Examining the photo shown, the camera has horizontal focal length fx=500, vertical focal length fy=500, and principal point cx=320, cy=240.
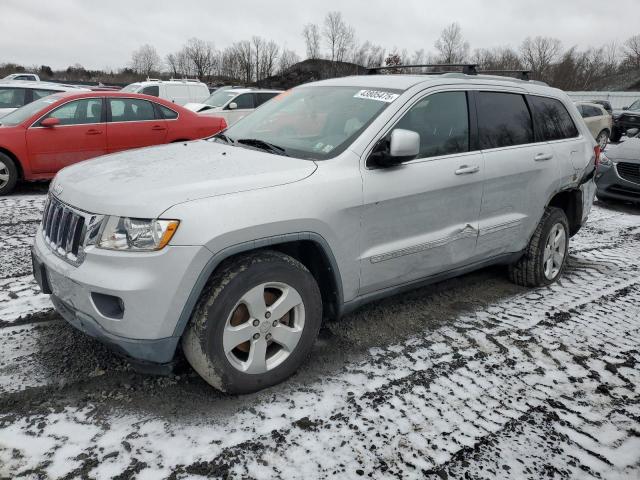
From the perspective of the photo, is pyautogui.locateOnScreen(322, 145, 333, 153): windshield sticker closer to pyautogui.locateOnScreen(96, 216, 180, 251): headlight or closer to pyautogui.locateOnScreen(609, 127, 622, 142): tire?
pyautogui.locateOnScreen(96, 216, 180, 251): headlight

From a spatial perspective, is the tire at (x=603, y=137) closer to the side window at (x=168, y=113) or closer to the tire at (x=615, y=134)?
the tire at (x=615, y=134)

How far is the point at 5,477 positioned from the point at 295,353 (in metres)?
1.47

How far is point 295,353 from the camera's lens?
289 cm

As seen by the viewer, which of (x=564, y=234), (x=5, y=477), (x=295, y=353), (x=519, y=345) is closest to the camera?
(x=5, y=477)

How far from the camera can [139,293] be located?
2.35 meters

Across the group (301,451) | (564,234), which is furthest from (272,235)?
(564,234)

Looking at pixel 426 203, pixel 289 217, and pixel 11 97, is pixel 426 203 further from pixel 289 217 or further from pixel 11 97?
pixel 11 97

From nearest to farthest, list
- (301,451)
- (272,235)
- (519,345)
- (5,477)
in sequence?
(5,477) < (301,451) < (272,235) < (519,345)

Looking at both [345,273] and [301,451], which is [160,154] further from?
[301,451]

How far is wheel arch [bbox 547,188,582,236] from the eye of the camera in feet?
15.4

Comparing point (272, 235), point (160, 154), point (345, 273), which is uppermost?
point (160, 154)

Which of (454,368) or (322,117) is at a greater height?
(322,117)

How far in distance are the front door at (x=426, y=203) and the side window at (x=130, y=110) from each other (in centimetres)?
652

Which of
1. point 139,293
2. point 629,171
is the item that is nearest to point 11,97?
point 139,293
